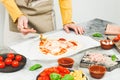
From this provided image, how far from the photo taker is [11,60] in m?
1.19

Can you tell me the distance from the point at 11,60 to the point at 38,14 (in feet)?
2.00

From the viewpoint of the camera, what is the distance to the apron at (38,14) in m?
1.69

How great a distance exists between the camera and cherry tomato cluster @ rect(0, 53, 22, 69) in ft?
3.84

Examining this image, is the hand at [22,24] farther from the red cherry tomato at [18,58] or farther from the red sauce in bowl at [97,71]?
the red sauce in bowl at [97,71]

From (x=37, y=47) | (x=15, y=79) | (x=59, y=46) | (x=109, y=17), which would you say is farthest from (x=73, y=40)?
(x=109, y=17)

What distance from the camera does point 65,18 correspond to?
5.72ft

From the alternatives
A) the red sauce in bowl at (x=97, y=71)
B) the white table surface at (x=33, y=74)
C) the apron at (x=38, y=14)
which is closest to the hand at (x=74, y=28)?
the apron at (x=38, y=14)

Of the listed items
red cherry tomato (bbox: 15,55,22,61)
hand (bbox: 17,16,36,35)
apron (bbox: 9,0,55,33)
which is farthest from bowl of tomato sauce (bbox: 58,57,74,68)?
apron (bbox: 9,0,55,33)

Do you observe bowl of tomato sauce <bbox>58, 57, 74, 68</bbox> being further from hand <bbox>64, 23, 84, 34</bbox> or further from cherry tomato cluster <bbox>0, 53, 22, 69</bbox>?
hand <bbox>64, 23, 84, 34</bbox>

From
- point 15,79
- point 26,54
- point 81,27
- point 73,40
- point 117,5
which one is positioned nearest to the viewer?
point 15,79

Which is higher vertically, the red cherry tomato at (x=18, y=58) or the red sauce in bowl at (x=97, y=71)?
the red cherry tomato at (x=18, y=58)

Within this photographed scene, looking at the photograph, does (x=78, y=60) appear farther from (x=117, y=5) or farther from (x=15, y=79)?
(x=117, y=5)

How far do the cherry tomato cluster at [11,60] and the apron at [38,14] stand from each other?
49cm

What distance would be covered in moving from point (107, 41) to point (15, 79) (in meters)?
Answer: 0.59
